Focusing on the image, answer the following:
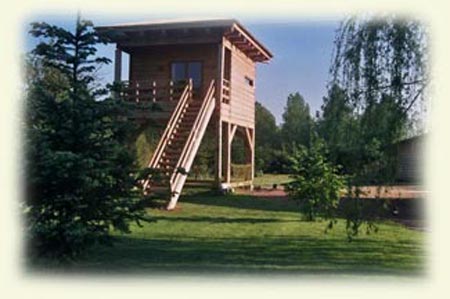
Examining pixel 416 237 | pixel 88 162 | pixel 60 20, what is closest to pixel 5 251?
pixel 88 162

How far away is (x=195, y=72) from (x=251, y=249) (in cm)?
1117

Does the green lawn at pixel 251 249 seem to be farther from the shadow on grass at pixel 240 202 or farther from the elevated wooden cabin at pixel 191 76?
the elevated wooden cabin at pixel 191 76

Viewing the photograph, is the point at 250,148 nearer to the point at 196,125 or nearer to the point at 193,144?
the point at 196,125

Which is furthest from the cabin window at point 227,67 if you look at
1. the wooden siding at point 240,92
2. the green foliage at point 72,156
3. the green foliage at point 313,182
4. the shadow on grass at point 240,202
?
the green foliage at point 72,156

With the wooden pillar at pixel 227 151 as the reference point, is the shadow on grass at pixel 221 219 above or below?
below

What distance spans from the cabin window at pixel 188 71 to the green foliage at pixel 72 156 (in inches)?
477

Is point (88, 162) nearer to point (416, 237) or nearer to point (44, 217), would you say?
point (44, 217)

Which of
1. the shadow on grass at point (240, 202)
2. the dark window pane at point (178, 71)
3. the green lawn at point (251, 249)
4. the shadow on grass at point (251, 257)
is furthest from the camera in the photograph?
the dark window pane at point (178, 71)

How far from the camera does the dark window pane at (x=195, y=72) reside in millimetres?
17266

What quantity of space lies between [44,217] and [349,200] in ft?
13.2

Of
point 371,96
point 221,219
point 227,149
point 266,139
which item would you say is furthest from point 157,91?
point 266,139

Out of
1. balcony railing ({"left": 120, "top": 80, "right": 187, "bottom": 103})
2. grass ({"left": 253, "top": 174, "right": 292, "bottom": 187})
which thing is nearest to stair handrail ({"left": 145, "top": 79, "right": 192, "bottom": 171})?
balcony railing ({"left": 120, "top": 80, "right": 187, "bottom": 103})

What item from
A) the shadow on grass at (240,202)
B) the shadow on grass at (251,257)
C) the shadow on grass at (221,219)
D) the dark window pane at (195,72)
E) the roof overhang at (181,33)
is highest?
the roof overhang at (181,33)

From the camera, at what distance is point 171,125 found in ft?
44.7
